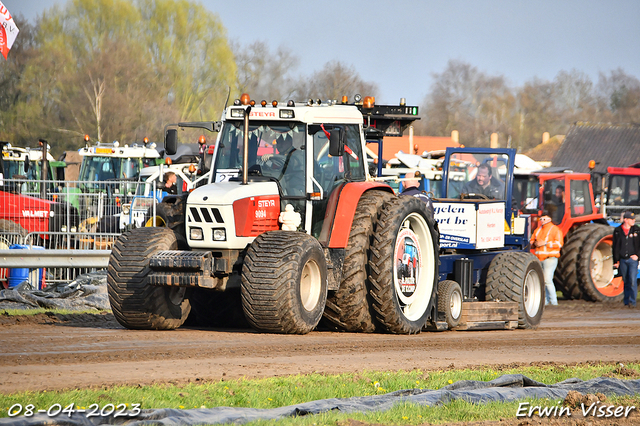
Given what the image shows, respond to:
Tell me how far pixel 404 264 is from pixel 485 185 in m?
3.62

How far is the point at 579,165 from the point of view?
52.5m

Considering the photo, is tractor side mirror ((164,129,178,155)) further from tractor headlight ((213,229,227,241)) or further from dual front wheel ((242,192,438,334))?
dual front wheel ((242,192,438,334))

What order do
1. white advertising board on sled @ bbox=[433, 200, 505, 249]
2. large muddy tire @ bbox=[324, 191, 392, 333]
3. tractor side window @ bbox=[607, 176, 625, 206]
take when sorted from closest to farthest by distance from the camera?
large muddy tire @ bbox=[324, 191, 392, 333] → white advertising board on sled @ bbox=[433, 200, 505, 249] → tractor side window @ bbox=[607, 176, 625, 206]

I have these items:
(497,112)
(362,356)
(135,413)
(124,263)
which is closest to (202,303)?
(124,263)

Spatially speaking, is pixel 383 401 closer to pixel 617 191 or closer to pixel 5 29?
pixel 5 29

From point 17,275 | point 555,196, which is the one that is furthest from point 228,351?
point 555,196

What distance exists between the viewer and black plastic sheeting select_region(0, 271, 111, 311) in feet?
40.1

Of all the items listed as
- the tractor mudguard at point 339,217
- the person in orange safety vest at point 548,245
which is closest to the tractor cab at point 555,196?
the person in orange safety vest at point 548,245

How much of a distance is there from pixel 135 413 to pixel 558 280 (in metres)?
14.7

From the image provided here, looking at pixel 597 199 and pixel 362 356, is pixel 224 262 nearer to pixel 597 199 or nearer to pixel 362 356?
pixel 362 356

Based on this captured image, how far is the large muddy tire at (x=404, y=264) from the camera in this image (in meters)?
9.75

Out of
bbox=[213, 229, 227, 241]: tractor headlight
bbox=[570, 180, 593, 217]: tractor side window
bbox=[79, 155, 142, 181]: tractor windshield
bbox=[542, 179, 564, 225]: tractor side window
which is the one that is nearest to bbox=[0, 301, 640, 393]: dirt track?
bbox=[213, 229, 227, 241]: tractor headlight

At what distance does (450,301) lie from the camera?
440 inches

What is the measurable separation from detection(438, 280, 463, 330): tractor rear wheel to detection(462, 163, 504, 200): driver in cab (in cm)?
245
